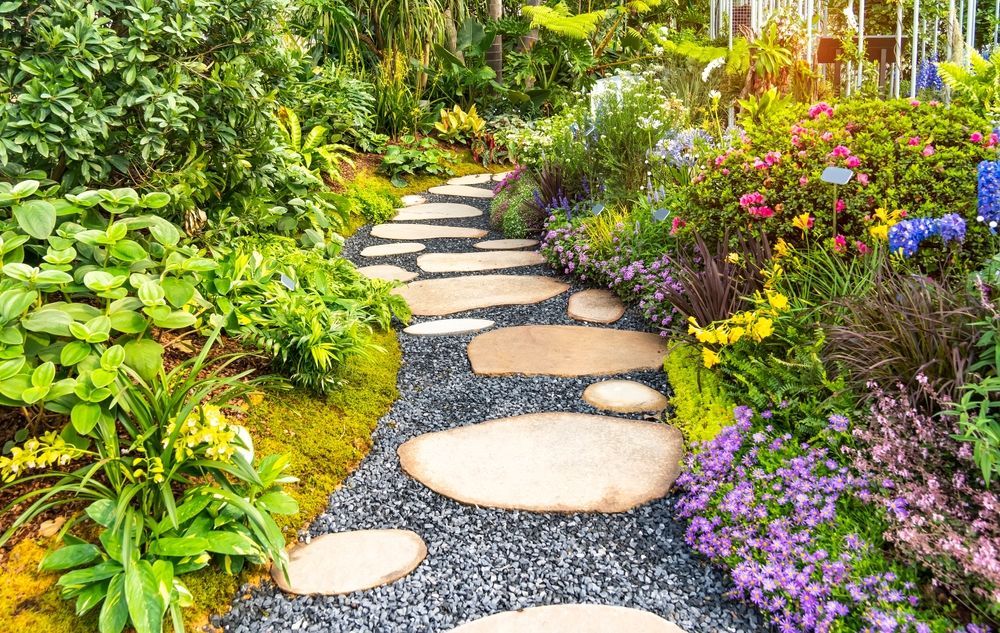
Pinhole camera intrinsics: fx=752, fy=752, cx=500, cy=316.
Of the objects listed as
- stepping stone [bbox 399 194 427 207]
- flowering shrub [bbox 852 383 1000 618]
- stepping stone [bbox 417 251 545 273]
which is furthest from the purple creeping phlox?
stepping stone [bbox 399 194 427 207]

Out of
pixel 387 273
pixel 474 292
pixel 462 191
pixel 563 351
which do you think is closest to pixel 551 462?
pixel 563 351

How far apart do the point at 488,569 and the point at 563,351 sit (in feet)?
4.46

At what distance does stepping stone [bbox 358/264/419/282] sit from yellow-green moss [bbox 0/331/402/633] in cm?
97

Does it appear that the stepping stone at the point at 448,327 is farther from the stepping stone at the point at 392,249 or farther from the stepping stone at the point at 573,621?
the stepping stone at the point at 573,621

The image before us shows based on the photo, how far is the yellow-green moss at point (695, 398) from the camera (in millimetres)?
2318

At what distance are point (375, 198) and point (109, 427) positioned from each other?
4195 millimetres

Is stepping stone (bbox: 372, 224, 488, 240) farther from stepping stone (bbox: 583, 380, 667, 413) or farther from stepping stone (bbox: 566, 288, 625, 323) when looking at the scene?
stepping stone (bbox: 583, 380, 667, 413)

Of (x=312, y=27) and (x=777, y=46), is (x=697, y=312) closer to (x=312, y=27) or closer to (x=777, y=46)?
(x=777, y=46)

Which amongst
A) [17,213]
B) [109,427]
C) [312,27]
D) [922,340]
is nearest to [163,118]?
[17,213]

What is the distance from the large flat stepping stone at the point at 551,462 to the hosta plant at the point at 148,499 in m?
0.52

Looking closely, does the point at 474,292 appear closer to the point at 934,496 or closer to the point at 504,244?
the point at 504,244

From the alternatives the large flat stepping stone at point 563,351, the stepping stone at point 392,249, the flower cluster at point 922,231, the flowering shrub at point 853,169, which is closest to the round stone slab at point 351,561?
the large flat stepping stone at point 563,351

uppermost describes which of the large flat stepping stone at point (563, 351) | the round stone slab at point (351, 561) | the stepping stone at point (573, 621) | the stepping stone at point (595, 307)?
the stepping stone at point (595, 307)

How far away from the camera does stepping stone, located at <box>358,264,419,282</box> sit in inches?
164
